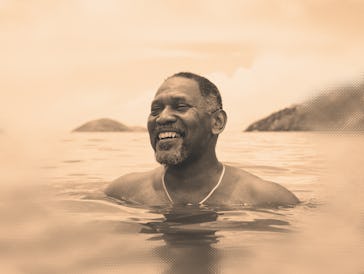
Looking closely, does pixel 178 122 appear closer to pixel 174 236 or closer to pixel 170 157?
pixel 170 157

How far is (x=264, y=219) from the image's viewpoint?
5.36 m

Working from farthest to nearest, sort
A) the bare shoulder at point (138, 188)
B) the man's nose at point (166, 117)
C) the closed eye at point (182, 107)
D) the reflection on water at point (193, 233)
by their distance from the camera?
the bare shoulder at point (138, 188), the closed eye at point (182, 107), the man's nose at point (166, 117), the reflection on water at point (193, 233)

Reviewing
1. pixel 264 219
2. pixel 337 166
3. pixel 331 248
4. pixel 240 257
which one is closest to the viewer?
pixel 240 257

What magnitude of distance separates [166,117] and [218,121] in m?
0.71

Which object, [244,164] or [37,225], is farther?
[244,164]

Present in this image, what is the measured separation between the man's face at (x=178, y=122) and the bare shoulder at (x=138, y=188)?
0.54 meters

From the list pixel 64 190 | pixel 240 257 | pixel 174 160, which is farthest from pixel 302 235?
pixel 64 190

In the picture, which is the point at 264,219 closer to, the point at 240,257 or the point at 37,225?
the point at 240,257

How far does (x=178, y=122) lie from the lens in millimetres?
5746

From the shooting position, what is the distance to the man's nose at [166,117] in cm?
569

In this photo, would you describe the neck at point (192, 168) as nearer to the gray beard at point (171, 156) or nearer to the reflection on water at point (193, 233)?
the gray beard at point (171, 156)

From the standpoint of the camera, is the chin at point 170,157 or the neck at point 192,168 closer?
the chin at point 170,157

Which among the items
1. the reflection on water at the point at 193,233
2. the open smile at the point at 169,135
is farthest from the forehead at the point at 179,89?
the reflection on water at the point at 193,233

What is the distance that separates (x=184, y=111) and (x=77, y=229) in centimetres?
163
